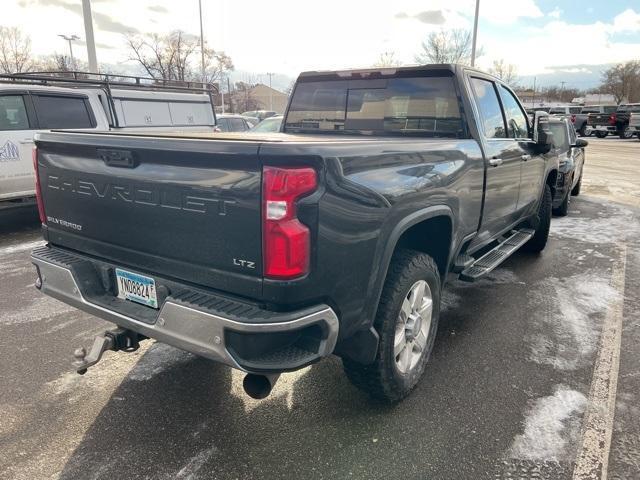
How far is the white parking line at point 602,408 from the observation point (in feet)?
8.18

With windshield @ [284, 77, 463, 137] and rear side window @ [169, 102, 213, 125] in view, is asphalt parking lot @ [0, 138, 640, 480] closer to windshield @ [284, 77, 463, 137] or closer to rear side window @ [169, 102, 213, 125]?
windshield @ [284, 77, 463, 137]

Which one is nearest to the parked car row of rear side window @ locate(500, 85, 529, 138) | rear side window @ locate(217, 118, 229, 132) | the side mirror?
rear side window @ locate(217, 118, 229, 132)

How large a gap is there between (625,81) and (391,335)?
7359 centimetres

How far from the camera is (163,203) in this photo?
236 cm

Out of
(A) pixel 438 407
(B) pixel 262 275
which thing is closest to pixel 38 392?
(B) pixel 262 275

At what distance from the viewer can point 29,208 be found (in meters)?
8.98

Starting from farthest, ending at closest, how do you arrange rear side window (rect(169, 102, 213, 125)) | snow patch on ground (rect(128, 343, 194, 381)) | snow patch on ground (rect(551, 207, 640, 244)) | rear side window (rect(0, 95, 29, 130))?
rear side window (rect(169, 102, 213, 125))
snow patch on ground (rect(551, 207, 640, 244))
rear side window (rect(0, 95, 29, 130))
snow patch on ground (rect(128, 343, 194, 381))

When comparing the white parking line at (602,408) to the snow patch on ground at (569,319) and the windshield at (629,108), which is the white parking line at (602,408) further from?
the windshield at (629,108)

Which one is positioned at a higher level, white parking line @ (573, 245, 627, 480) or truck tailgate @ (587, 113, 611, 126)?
truck tailgate @ (587, 113, 611, 126)

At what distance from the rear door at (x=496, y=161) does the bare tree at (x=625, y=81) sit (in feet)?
229

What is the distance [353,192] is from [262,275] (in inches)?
22.4

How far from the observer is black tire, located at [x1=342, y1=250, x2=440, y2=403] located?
8.81 feet

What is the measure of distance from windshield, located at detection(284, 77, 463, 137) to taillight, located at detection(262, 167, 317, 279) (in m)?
2.07

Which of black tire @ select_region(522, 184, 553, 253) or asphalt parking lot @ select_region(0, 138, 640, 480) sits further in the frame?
black tire @ select_region(522, 184, 553, 253)
